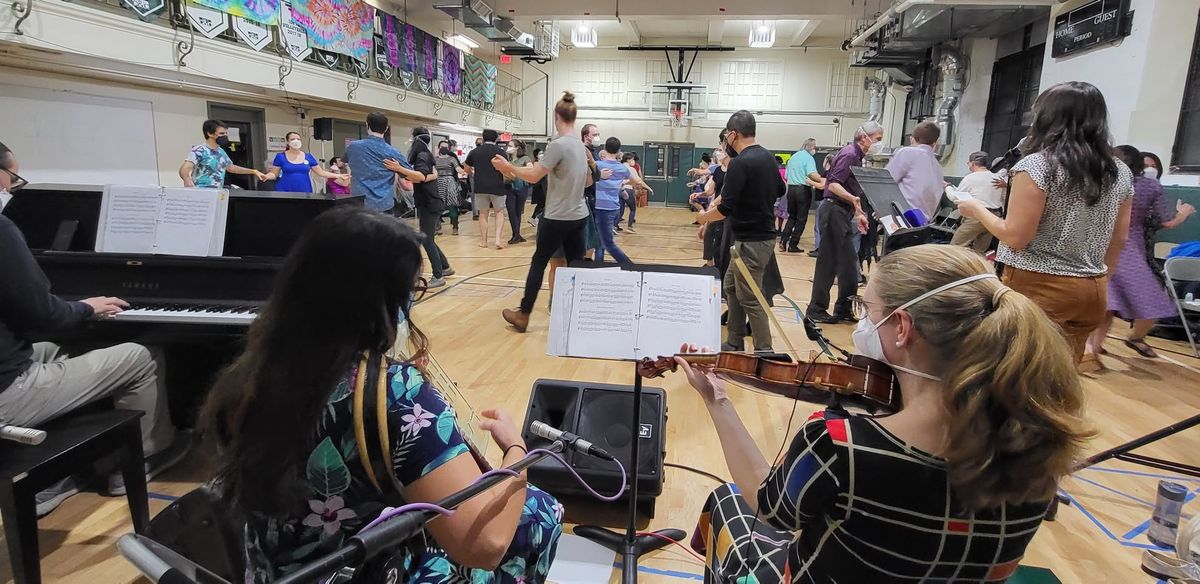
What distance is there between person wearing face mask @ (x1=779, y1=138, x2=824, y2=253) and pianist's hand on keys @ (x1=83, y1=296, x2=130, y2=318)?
642cm

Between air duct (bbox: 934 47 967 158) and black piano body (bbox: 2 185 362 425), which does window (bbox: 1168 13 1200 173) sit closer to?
air duct (bbox: 934 47 967 158)

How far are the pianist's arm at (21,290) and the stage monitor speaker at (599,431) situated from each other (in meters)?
1.60

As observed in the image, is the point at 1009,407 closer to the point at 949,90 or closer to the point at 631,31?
the point at 949,90

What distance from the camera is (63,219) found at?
2.60 m

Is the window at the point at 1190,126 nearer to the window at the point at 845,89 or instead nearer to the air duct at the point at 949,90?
the air duct at the point at 949,90

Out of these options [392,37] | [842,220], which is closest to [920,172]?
[842,220]

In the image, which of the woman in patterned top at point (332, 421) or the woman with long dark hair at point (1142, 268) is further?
the woman with long dark hair at point (1142, 268)

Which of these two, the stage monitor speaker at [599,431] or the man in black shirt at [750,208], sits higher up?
the man in black shirt at [750,208]

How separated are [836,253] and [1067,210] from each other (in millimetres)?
2755

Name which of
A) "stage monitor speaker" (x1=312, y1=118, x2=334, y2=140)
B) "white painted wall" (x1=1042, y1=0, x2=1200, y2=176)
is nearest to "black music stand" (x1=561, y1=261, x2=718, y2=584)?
"white painted wall" (x1=1042, y1=0, x2=1200, y2=176)

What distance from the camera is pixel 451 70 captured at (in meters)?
12.8

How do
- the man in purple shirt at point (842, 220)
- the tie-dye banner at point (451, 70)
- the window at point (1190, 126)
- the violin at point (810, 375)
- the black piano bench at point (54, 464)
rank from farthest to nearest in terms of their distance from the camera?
the tie-dye banner at point (451, 70)
the window at point (1190, 126)
the man in purple shirt at point (842, 220)
the black piano bench at point (54, 464)
the violin at point (810, 375)

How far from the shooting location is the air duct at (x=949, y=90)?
31.9 feet

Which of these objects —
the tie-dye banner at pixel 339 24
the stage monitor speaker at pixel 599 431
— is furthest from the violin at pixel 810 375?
the tie-dye banner at pixel 339 24
